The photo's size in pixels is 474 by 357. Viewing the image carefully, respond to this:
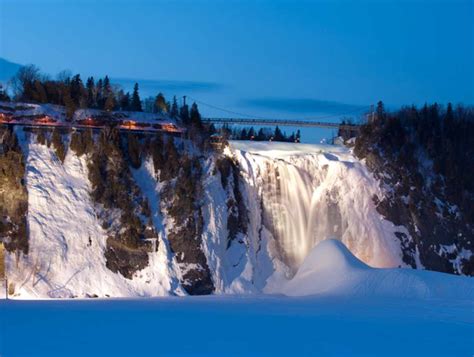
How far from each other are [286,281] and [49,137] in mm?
13222

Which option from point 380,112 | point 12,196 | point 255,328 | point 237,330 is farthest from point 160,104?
point 237,330

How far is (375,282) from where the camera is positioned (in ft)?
89.6

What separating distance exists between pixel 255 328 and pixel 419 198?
2807 cm

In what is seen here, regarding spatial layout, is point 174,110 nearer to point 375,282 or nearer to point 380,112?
point 380,112

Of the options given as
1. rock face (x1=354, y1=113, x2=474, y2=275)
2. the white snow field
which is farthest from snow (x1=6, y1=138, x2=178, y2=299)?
rock face (x1=354, y1=113, x2=474, y2=275)

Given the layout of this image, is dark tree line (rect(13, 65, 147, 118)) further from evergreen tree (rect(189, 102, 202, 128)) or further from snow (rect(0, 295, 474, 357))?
snow (rect(0, 295, 474, 357))

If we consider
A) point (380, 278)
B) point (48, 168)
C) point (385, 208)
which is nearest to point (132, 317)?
point (380, 278)

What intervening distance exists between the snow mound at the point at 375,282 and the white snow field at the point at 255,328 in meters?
0.42

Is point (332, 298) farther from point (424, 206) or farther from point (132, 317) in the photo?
point (424, 206)

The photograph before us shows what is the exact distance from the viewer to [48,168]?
34781mm

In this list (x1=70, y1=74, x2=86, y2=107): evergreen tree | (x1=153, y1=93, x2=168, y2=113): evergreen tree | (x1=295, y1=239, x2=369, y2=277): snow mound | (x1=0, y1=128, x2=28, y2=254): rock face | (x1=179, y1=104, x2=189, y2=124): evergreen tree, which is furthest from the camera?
(x1=153, y1=93, x2=168, y2=113): evergreen tree

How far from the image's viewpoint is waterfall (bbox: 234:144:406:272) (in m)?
39.6

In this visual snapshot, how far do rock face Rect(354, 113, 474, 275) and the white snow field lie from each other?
15.2 metres

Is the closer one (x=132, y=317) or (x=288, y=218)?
(x=132, y=317)
